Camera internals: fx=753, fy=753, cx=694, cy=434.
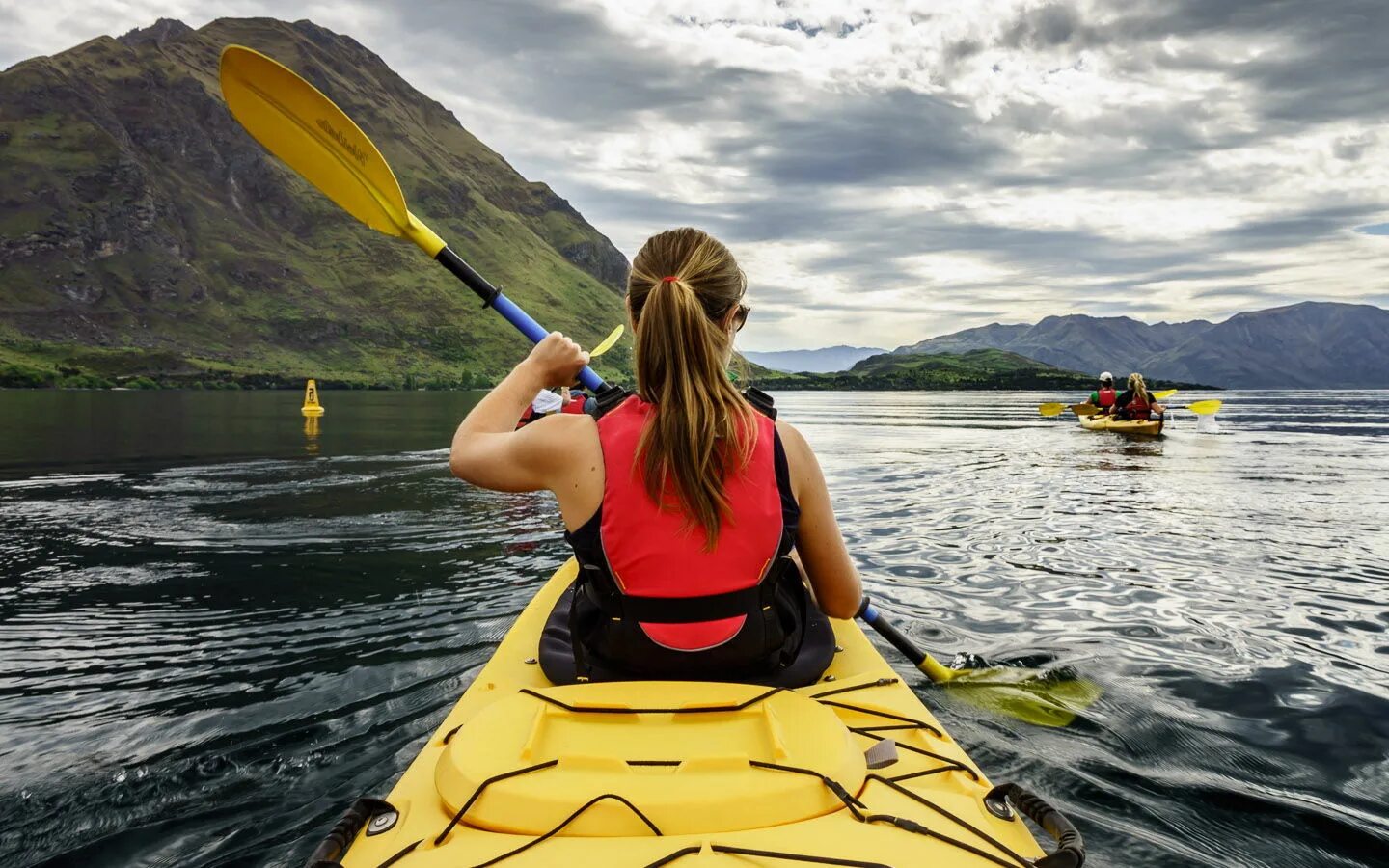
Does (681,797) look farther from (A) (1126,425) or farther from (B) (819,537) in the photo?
(A) (1126,425)

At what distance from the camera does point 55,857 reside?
376 centimetres

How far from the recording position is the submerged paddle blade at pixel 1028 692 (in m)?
5.63

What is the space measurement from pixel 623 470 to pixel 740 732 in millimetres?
1055

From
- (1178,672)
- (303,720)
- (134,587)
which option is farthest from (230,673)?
(1178,672)

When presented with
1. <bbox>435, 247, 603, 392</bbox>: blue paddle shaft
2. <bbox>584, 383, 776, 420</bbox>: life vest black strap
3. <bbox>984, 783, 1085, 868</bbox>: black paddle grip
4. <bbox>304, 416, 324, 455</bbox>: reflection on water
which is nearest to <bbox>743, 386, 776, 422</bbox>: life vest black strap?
Answer: <bbox>584, 383, 776, 420</bbox>: life vest black strap

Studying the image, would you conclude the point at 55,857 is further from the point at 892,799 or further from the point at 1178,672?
the point at 1178,672

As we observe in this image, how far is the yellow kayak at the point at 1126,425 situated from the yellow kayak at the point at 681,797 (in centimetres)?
3088

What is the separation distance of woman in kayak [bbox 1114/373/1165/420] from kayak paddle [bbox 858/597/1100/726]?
27.0m

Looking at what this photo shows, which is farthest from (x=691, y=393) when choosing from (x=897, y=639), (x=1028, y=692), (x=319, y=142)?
(x=319, y=142)

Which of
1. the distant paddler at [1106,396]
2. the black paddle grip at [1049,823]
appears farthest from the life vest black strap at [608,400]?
the distant paddler at [1106,396]

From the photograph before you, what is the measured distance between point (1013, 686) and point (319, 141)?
708 cm

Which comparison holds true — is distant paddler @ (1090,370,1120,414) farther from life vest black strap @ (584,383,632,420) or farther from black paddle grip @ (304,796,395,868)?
black paddle grip @ (304,796,395,868)

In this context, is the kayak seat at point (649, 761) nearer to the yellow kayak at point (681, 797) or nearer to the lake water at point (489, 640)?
the yellow kayak at point (681, 797)

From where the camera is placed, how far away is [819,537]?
11.0 feet
